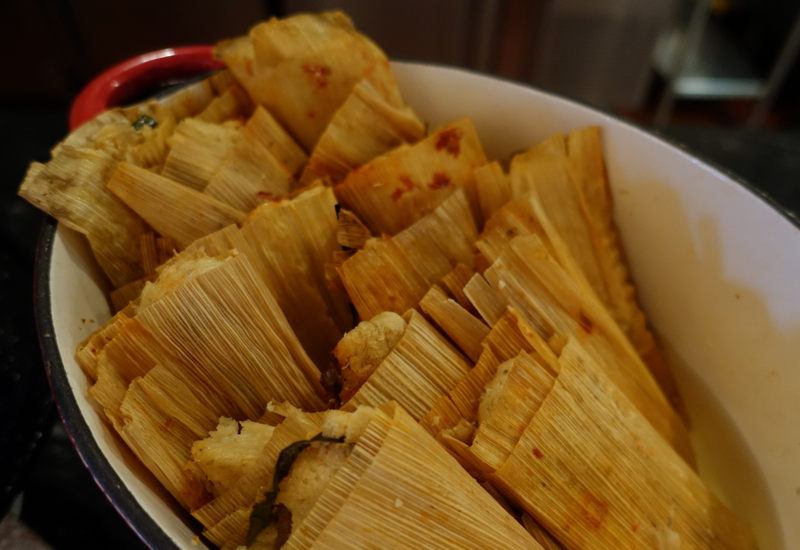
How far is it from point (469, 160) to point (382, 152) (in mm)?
133

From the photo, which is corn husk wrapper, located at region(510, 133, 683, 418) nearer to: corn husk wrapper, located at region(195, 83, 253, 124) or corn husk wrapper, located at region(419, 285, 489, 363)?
corn husk wrapper, located at region(419, 285, 489, 363)

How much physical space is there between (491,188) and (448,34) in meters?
1.43

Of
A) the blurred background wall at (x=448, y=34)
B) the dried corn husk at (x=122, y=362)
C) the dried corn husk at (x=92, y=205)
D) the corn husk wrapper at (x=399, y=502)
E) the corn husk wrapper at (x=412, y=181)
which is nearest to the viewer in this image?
the corn husk wrapper at (x=399, y=502)

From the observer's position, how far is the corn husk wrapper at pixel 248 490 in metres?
0.51

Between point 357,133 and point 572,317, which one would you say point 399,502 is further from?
point 357,133

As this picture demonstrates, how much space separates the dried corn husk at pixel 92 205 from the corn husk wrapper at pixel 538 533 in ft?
1.84

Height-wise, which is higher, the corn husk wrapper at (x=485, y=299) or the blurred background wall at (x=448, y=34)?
the corn husk wrapper at (x=485, y=299)

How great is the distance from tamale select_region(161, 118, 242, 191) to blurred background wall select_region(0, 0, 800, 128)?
1.34 meters

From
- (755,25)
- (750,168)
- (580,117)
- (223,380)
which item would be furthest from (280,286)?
(755,25)

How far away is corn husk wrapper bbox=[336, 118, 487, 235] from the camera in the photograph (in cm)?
76

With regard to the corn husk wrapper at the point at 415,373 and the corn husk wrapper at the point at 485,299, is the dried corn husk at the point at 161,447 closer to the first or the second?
the corn husk wrapper at the point at 415,373

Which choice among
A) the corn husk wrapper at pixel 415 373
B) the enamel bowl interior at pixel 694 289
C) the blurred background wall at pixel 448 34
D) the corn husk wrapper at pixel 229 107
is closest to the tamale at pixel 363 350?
the corn husk wrapper at pixel 415 373

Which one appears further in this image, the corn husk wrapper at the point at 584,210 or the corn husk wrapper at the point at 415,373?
the corn husk wrapper at the point at 584,210

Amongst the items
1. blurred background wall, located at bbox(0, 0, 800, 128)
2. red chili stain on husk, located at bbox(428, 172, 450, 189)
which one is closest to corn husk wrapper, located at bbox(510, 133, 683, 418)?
red chili stain on husk, located at bbox(428, 172, 450, 189)
